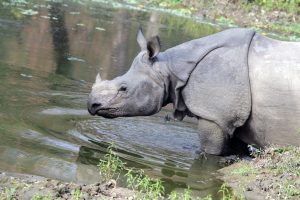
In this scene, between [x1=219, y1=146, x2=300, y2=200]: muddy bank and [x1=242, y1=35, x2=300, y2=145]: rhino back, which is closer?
[x1=219, y1=146, x2=300, y2=200]: muddy bank

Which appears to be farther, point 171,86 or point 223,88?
point 171,86

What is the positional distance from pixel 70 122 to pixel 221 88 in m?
2.08

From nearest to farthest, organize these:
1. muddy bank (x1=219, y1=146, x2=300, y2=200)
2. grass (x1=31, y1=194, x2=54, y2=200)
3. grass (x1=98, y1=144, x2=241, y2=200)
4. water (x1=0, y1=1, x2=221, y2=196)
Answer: grass (x1=31, y1=194, x2=54, y2=200)
grass (x1=98, y1=144, x2=241, y2=200)
muddy bank (x1=219, y1=146, x2=300, y2=200)
water (x1=0, y1=1, x2=221, y2=196)

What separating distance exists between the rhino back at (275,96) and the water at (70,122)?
0.73 m

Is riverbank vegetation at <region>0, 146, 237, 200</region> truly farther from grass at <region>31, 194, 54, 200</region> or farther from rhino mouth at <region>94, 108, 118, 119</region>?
rhino mouth at <region>94, 108, 118, 119</region>

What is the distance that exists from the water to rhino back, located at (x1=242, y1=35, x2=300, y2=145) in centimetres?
73

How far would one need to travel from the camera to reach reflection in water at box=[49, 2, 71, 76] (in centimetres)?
1248

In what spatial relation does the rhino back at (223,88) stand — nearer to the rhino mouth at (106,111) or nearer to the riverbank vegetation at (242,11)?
the rhino mouth at (106,111)

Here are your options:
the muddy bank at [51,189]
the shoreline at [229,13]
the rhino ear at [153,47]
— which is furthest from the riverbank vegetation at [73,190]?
the shoreline at [229,13]

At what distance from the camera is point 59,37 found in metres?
15.9

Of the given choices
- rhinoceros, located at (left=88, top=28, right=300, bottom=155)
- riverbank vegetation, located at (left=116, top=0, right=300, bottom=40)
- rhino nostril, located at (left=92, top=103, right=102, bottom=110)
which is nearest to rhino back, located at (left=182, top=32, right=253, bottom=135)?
rhinoceros, located at (left=88, top=28, right=300, bottom=155)

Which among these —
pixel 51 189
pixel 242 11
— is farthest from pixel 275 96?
pixel 242 11

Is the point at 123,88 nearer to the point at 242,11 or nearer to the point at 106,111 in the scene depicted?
the point at 106,111

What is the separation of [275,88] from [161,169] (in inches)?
65.4
